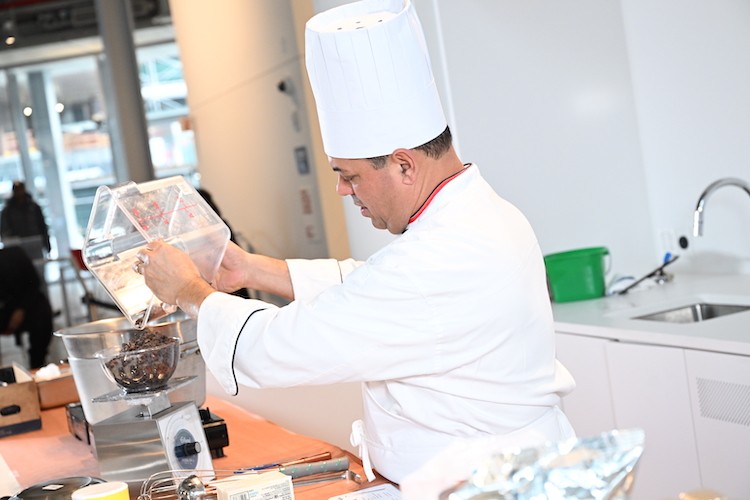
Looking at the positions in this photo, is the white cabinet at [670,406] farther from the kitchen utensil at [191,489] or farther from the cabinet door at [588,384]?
the kitchen utensil at [191,489]

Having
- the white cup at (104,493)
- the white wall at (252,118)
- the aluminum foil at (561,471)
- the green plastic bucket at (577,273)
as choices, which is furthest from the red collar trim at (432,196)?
A: the white wall at (252,118)

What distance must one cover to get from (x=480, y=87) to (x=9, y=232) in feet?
14.3

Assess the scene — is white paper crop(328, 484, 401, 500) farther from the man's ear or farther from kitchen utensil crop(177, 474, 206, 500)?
the man's ear

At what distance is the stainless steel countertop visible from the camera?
2.44m

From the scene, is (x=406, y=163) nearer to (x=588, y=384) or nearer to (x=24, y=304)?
(x=588, y=384)

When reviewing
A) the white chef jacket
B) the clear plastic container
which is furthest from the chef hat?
the clear plastic container

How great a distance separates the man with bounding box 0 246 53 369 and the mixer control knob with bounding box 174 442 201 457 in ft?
16.9

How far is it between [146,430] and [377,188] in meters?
0.59

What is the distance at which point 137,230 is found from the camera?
5.67 feet

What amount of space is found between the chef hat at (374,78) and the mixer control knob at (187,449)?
1.92ft

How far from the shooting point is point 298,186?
5125 mm

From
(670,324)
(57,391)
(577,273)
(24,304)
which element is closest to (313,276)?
(57,391)

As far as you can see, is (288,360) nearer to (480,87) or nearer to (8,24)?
(480,87)

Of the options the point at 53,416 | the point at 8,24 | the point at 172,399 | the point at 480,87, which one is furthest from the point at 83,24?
the point at 172,399
